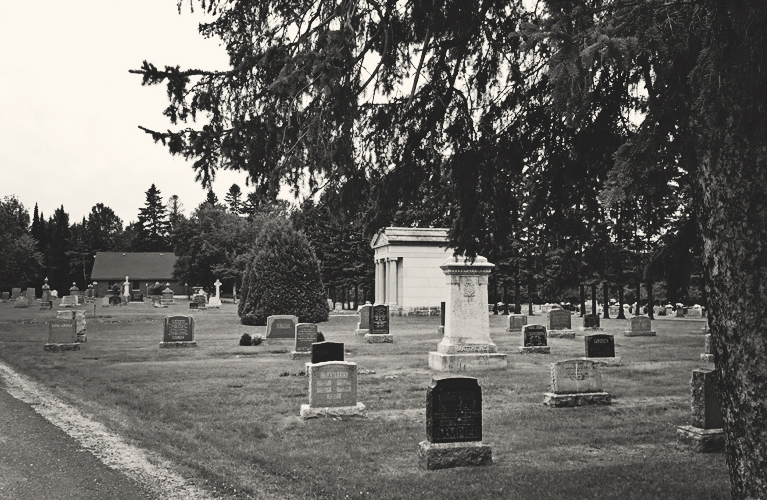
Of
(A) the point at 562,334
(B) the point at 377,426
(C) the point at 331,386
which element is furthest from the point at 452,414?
(A) the point at 562,334

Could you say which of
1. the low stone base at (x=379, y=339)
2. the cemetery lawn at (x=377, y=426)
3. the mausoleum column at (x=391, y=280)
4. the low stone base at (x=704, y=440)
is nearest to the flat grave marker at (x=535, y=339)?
the cemetery lawn at (x=377, y=426)

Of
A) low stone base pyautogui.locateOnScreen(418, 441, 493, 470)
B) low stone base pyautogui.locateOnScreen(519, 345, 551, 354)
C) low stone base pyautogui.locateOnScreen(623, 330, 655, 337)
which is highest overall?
low stone base pyautogui.locateOnScreen(623, 330, 655, 337)

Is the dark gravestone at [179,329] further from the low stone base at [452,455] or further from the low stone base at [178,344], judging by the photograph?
the low stone base at [452,455]

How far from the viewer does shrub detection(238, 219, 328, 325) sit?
27.2 m

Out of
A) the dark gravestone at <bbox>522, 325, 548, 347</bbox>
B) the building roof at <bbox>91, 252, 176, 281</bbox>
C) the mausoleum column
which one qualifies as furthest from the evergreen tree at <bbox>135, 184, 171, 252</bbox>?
the dark gravestone at <bbox>522, 325, 548, 347</bbox>

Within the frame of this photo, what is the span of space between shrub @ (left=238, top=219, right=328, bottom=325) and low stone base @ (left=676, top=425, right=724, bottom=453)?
20443 mm

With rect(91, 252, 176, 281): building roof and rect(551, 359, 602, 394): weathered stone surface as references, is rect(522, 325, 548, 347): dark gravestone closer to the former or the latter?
rect(551, 359, 602, 394): weathered stone surface

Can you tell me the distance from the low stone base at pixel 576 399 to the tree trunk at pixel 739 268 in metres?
6.19

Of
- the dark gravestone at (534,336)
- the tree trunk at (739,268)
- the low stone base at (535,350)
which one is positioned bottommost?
the low stone base at (535,350)

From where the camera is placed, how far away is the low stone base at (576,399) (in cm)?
1015

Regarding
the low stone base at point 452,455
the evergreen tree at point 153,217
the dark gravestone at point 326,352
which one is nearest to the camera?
the low stone base at point 452,455

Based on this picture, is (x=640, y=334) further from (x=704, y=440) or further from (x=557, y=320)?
(x=704, y=440)

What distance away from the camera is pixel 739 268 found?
3777 millimetres

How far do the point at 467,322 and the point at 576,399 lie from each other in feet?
14.9
